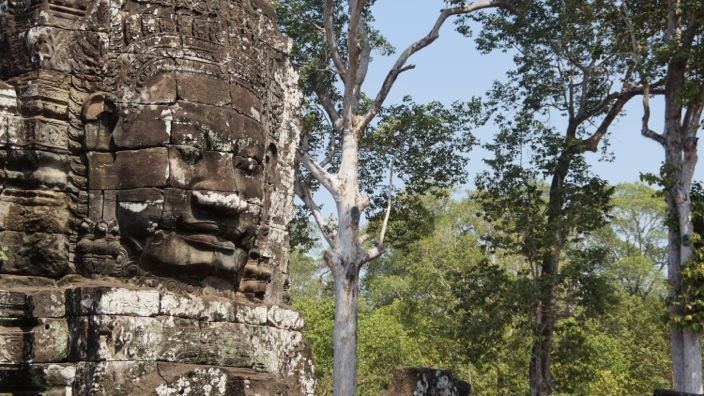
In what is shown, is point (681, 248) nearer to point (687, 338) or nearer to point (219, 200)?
point (687, 338)

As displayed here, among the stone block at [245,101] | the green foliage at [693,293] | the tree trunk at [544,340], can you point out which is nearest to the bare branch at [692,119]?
the green foliage at [693,293]

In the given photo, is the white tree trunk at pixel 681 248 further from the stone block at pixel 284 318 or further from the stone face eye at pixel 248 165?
the stone face eye at pixel 248 165

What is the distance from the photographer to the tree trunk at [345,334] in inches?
620

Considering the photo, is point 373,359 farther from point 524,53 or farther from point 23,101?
point 23,101

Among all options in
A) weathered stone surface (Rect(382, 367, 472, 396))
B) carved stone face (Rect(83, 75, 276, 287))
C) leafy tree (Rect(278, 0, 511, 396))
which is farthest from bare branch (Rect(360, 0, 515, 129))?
carved stone face (Rect(83, 75, 276, 287))

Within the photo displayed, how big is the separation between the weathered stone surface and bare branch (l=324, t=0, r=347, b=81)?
10.1 m

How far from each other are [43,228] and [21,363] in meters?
0.69

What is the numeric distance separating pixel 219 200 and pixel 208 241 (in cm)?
22

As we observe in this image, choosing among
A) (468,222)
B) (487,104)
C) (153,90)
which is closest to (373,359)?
(487,104)

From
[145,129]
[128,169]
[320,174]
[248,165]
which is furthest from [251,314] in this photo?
[320,174]

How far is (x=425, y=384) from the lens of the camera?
7.34 m

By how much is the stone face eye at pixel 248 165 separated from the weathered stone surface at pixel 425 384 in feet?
8.63

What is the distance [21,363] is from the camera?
4.73 m

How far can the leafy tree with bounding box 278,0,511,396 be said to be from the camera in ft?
53.7
